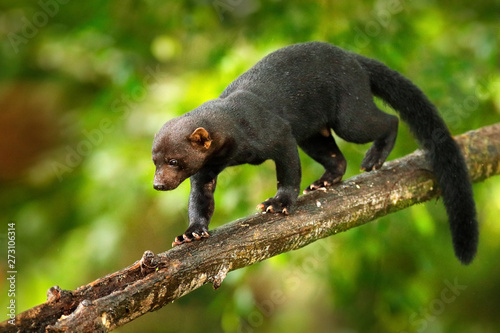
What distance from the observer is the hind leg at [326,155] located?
509 cm

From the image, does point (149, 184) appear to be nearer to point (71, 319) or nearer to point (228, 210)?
point (228, 210)

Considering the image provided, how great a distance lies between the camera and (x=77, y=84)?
7.29 metres

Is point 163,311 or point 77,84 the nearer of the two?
point 77,84

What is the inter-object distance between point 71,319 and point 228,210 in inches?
103

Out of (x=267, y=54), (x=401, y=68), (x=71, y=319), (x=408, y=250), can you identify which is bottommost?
(x=408, y=250)

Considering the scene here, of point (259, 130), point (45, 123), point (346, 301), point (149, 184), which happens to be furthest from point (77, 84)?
point (346, 301)

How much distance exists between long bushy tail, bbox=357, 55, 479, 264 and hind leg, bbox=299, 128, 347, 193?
0.64 m

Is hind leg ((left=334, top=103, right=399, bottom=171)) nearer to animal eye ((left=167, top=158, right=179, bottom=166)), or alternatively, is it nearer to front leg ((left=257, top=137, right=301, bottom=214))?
front leg ((left=257, top=137, right=301, bottom=214))
